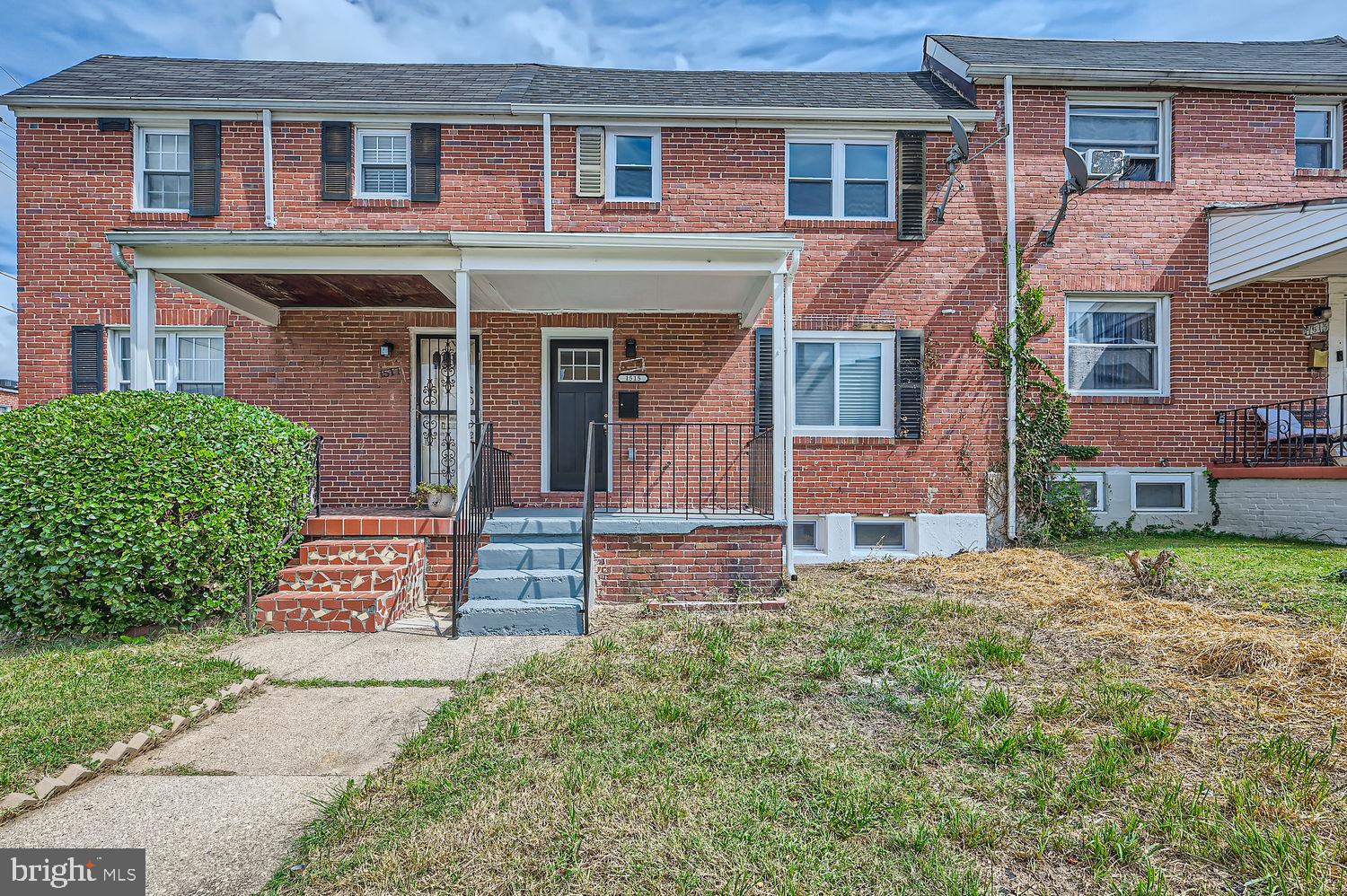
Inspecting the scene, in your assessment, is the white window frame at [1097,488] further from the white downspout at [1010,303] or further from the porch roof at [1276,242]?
the porch roof at [1276,242]

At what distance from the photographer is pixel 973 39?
9641 mm

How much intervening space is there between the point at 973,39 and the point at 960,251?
387 cm

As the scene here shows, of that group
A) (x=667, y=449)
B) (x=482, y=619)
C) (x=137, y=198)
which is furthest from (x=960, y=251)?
(x=137, y=198)

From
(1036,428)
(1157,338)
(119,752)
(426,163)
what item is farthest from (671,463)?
(1157,338)

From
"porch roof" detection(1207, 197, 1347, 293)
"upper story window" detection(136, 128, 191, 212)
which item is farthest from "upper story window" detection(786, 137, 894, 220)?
"upper story window" detection(136, 128, 191, 212)

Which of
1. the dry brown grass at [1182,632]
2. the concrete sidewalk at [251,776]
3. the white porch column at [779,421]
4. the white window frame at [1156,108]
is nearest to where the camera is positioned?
the concrete sidewalk at [251,776]

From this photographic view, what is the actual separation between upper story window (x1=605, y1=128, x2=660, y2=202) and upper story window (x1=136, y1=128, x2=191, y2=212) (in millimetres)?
5286

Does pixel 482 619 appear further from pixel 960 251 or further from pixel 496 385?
pixel 960 251

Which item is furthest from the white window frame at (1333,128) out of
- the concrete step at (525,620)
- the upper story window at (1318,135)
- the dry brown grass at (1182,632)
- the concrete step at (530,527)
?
the concrete step at (525,620)

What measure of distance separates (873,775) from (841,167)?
764 cm

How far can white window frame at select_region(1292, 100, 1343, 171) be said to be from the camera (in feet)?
28.2

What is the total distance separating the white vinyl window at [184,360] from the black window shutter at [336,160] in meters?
2.28

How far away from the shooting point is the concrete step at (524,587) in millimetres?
5363

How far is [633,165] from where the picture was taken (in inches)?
329
